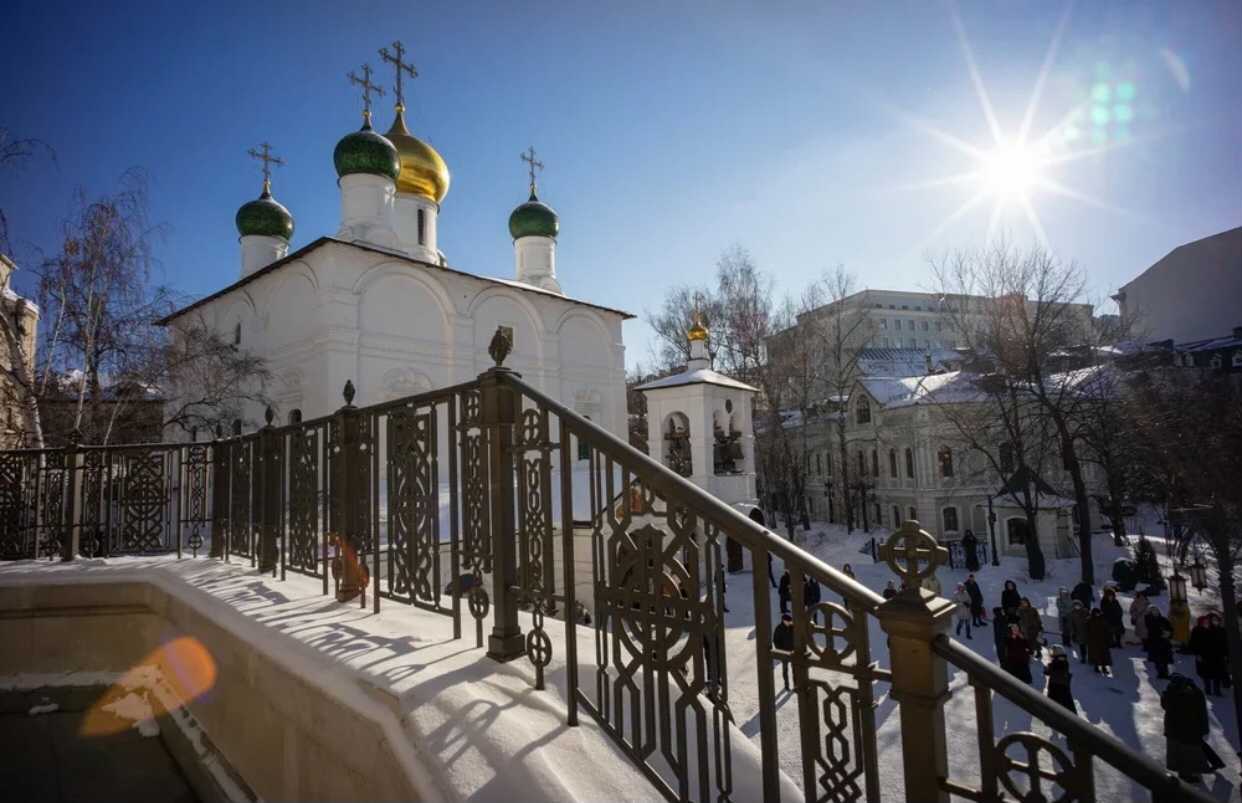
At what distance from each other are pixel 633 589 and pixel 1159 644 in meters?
11.1

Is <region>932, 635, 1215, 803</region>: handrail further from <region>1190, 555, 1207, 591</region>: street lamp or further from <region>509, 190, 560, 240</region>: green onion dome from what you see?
<region>509, 190, 560, 240</region>: green onion dome

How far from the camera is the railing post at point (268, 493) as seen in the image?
4.81 m

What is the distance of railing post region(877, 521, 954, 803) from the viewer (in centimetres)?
147

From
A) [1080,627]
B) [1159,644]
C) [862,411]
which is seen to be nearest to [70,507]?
[1080,627]

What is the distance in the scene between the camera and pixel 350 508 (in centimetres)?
384

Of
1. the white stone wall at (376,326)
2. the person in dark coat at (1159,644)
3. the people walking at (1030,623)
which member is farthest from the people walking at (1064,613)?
the white stone wall at (376,326)

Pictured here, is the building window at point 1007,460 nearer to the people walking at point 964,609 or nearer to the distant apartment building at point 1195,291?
the distant apartment building at point 1195,291

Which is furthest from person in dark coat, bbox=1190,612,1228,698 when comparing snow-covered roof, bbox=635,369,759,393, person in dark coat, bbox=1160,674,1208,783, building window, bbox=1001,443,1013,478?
building window, bbox=1001,443,1013,478

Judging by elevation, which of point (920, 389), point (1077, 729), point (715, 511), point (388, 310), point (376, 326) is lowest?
point (1077, 729)

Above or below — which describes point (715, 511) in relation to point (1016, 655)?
above

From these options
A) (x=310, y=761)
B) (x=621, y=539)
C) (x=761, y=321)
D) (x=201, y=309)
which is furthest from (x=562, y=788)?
(x=761, y=321)

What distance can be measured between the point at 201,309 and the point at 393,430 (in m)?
20.6

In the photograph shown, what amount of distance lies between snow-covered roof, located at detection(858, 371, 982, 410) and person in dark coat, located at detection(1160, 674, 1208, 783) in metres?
17.6

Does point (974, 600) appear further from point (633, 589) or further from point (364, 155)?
point (364, 155)
